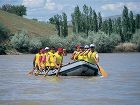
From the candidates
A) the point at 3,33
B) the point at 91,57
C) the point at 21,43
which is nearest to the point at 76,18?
the point at 3,33

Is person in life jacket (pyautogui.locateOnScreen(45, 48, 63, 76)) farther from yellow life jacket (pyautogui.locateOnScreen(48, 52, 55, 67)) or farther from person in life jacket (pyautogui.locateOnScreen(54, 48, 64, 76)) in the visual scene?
yellow life jacket (pyautogui.locateOnScreen(48, 52, 55, 67))

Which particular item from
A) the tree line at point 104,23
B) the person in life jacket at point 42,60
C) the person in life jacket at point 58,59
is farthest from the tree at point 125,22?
the person in life jacket at point 58,59

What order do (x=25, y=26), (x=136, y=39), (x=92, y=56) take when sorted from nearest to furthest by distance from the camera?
1. (x=92, y=56)
2. (x=136, y=39)
3. (x=25, y=26)

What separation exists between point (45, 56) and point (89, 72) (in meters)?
2.67

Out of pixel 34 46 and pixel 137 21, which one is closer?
pixel 34 46

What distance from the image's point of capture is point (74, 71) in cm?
2853

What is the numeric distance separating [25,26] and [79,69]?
382 feet

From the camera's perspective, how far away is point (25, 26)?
471ft

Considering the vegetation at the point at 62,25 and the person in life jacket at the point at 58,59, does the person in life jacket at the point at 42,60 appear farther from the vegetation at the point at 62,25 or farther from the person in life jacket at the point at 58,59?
the vegetation at the point at 62,25

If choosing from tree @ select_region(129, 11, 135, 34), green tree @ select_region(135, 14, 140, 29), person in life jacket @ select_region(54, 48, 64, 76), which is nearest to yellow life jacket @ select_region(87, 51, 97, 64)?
person in life jacket @ select_region(54, 48, 64, 76)

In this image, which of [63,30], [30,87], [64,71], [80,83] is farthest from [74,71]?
[63,30]

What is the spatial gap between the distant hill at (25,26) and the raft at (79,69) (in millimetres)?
104246

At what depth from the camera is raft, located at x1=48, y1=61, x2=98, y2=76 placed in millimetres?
27941

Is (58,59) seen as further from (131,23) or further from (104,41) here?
(131,23)
